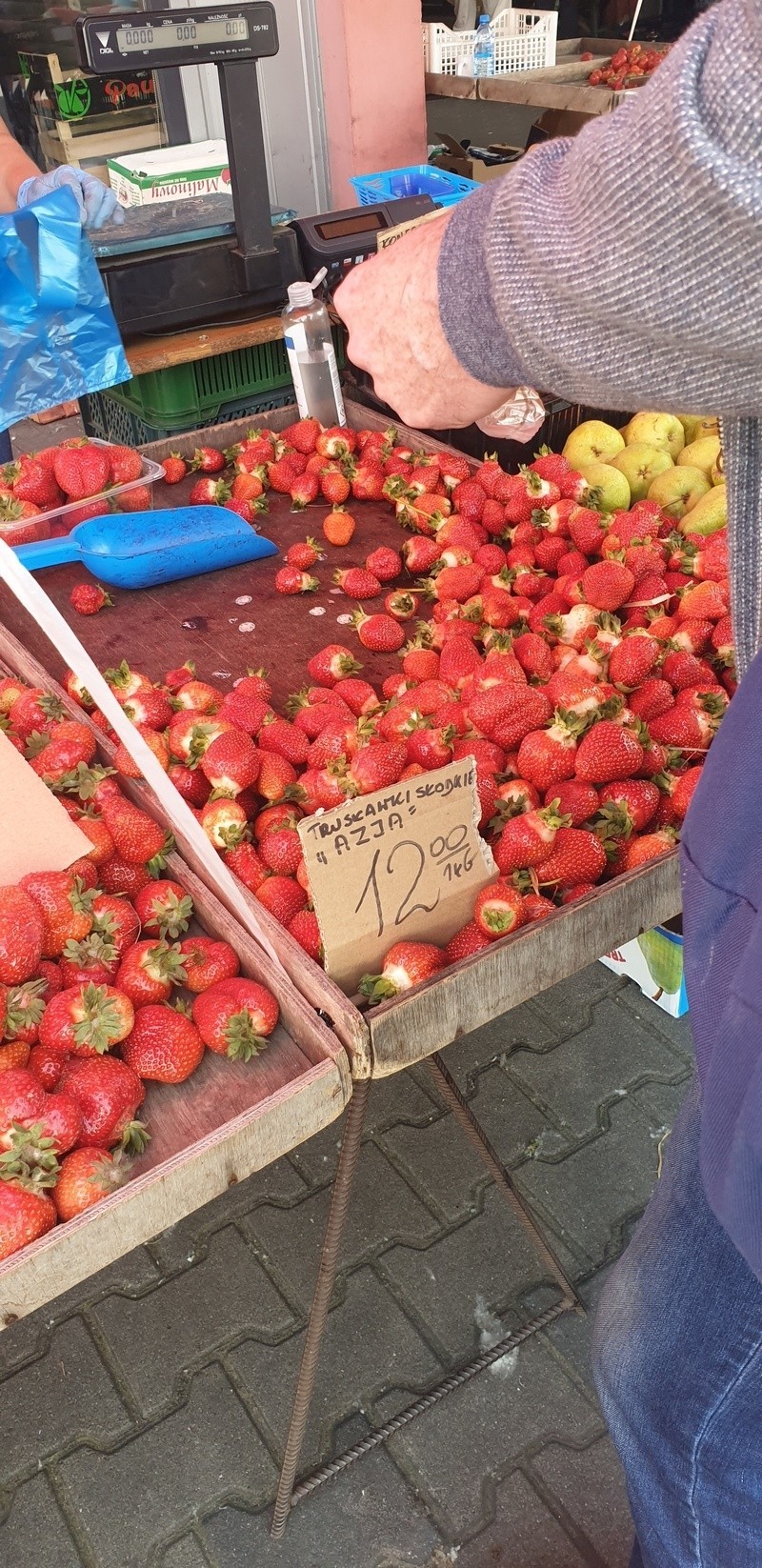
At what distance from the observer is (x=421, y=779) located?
125cm

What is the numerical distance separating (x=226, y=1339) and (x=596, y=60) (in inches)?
279

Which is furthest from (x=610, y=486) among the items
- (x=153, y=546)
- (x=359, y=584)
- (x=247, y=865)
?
(x=247, y=865)

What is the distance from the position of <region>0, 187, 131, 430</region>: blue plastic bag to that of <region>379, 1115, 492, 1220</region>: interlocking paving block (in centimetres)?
182

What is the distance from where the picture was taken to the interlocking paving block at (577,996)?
8.24 ft

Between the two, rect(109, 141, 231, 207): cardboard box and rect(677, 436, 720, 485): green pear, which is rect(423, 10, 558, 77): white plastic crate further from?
rect(677, 436, 720, 485): green pear

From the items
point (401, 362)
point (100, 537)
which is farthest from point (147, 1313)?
point (401, 362)

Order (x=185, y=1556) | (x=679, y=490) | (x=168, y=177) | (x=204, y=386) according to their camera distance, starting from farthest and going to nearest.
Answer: (x=168, y=177), (x=204, y=386), (x=679, y=490), (x=185, y=1556)

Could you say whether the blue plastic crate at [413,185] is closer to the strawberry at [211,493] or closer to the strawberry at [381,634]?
the strawberry at [211,493]

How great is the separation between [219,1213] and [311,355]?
191 cm

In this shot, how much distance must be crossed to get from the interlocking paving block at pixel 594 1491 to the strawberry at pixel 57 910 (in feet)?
3.80

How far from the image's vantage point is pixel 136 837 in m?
1.50

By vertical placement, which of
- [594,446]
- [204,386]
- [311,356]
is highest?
[311,356]

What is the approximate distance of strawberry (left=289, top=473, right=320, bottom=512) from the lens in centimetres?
240

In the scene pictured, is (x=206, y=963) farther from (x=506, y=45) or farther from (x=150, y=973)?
(x=506, y=45)
